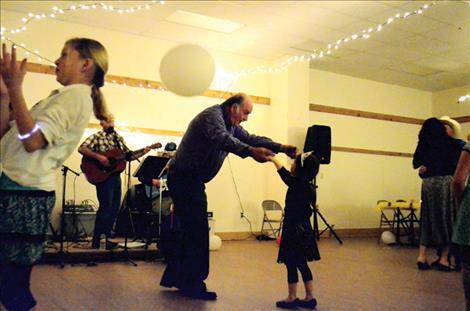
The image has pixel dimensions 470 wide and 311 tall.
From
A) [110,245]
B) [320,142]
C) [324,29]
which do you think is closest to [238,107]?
[110,245]

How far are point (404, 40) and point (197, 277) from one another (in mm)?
5482

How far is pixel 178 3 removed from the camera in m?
5.82

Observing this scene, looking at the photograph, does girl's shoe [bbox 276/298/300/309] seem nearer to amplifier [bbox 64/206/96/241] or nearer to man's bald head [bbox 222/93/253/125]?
man's bald head [bbox 222/93/253/125]

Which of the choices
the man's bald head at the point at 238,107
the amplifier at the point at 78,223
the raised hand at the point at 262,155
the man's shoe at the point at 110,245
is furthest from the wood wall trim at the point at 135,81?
Answer: the raised hand at the point at 262,155

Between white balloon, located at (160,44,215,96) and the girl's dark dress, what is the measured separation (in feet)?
3.22

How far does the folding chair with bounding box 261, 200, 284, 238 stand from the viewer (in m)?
7.75

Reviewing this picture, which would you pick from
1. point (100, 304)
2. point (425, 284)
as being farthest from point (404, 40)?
point (100, 304)

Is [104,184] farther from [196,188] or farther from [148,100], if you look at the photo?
[148,100]

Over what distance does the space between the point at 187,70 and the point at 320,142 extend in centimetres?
465

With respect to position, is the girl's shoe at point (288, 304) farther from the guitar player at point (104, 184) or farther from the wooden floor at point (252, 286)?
the guitar player at point (104, 184)

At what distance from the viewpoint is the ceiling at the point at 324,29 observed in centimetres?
586

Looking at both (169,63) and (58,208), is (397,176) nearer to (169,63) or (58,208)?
(58,208)

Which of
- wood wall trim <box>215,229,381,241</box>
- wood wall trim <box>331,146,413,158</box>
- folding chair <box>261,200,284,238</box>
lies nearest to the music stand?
wood wall trim <box>215,229,381,241</box>

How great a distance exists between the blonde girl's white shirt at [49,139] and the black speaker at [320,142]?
20.7 ft
